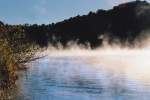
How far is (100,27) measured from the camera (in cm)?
17675

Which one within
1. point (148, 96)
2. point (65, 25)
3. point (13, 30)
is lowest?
point (148, 96)

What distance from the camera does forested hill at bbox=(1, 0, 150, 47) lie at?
171350 millimetres

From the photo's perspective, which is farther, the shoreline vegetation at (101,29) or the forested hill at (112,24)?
the shoreline vegetation at (101,29)

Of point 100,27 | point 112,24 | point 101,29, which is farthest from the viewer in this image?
point 100,27

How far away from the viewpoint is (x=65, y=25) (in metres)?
191

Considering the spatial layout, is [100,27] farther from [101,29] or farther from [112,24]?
[112,24]

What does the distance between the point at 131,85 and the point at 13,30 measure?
13.7m

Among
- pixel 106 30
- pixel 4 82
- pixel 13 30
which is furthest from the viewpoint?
pixel 106 30

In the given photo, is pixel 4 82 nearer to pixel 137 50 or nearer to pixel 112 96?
pixel 112 96

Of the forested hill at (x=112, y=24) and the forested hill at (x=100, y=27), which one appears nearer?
the forested hill at (x=112, y=24)

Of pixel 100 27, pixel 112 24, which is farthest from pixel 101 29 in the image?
pixel 112 24

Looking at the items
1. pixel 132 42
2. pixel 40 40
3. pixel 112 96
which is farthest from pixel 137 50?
pixel 112 96

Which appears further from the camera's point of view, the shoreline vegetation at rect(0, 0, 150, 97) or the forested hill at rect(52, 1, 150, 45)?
the shoreline vegetation at rect(0, 0, 150, 97)

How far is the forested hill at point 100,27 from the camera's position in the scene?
17135 cm
